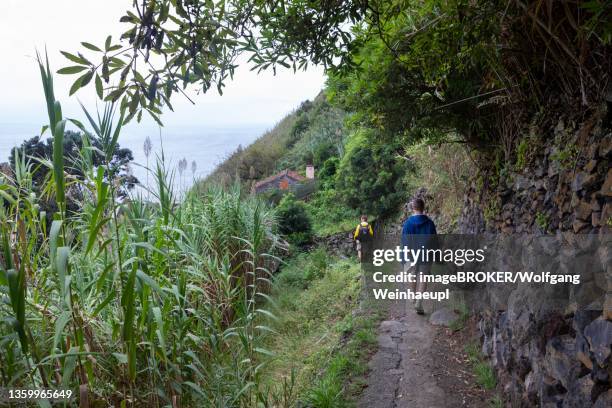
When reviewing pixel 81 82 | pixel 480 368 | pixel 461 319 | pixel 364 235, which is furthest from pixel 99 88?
pixel 364 235

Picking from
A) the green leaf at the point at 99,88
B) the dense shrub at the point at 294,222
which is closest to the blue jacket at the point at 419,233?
the green leaf at the point at 99,88

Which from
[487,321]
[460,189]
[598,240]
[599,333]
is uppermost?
[460,189]

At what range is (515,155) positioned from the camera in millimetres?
3785

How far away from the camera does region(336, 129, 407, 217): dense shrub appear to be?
11336mm

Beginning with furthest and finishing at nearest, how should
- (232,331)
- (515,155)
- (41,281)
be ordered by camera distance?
(515,155) < (232,331) < (41,281)

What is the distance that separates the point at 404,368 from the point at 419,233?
1.67 meters

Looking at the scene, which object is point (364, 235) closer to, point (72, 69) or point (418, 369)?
point (418, 369)

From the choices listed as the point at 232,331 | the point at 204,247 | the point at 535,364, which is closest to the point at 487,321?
the point at 535,364

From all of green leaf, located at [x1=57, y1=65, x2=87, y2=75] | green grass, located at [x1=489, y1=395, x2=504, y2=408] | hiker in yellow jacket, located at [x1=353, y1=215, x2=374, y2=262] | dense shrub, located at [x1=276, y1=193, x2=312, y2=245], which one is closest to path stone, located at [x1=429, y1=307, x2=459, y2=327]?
green grass, located at [x1=489, y1=395, x2=504, y2=408]

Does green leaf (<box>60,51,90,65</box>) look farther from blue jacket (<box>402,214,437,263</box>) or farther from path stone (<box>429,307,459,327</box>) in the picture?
path stone (<box>429,307,459,327</box>)

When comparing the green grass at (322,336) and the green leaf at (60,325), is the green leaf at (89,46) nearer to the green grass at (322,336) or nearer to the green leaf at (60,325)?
the green leaf at (60,325)

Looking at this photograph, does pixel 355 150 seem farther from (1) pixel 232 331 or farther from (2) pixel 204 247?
(1) pixel 232 331

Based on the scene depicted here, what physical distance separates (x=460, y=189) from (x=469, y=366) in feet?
12.6

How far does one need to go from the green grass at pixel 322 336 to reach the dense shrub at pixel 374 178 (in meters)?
2.75
